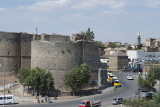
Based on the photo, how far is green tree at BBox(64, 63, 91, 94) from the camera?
3822 cm

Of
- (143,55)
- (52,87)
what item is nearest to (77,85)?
(52,87)

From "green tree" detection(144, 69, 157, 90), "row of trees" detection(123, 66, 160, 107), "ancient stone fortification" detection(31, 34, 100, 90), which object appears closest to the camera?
"row of trees" detection(123, 66, 160, 107)

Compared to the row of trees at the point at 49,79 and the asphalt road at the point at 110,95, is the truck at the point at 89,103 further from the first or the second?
the row of trees at the point at 49,79

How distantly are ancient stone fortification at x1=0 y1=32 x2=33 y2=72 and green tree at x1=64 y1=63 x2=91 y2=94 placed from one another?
49.0 ft

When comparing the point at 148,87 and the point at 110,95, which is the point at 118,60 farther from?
the point at 148,87

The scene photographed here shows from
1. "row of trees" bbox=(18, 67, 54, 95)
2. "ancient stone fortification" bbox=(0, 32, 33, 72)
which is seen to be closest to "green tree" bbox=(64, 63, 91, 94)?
"row of trees" bbox=(18, 67, 54, 95)

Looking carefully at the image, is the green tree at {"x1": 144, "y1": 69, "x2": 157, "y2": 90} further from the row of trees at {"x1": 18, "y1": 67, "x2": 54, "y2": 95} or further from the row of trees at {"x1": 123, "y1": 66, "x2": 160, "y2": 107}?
the row of trees at {"x1": 18, "y1": 67, "x2": 54, "y2": 95}

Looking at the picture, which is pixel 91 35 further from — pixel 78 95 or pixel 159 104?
pixel 159 104

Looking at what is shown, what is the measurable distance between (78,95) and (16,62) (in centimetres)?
1768

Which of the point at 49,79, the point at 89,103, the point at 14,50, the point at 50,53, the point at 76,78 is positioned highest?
the point at 14,50

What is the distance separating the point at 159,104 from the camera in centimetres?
2367

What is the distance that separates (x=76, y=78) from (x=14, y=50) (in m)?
17.7

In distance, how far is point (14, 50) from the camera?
49.7 metres

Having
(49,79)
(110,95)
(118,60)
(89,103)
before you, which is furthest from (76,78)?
(118,60)
